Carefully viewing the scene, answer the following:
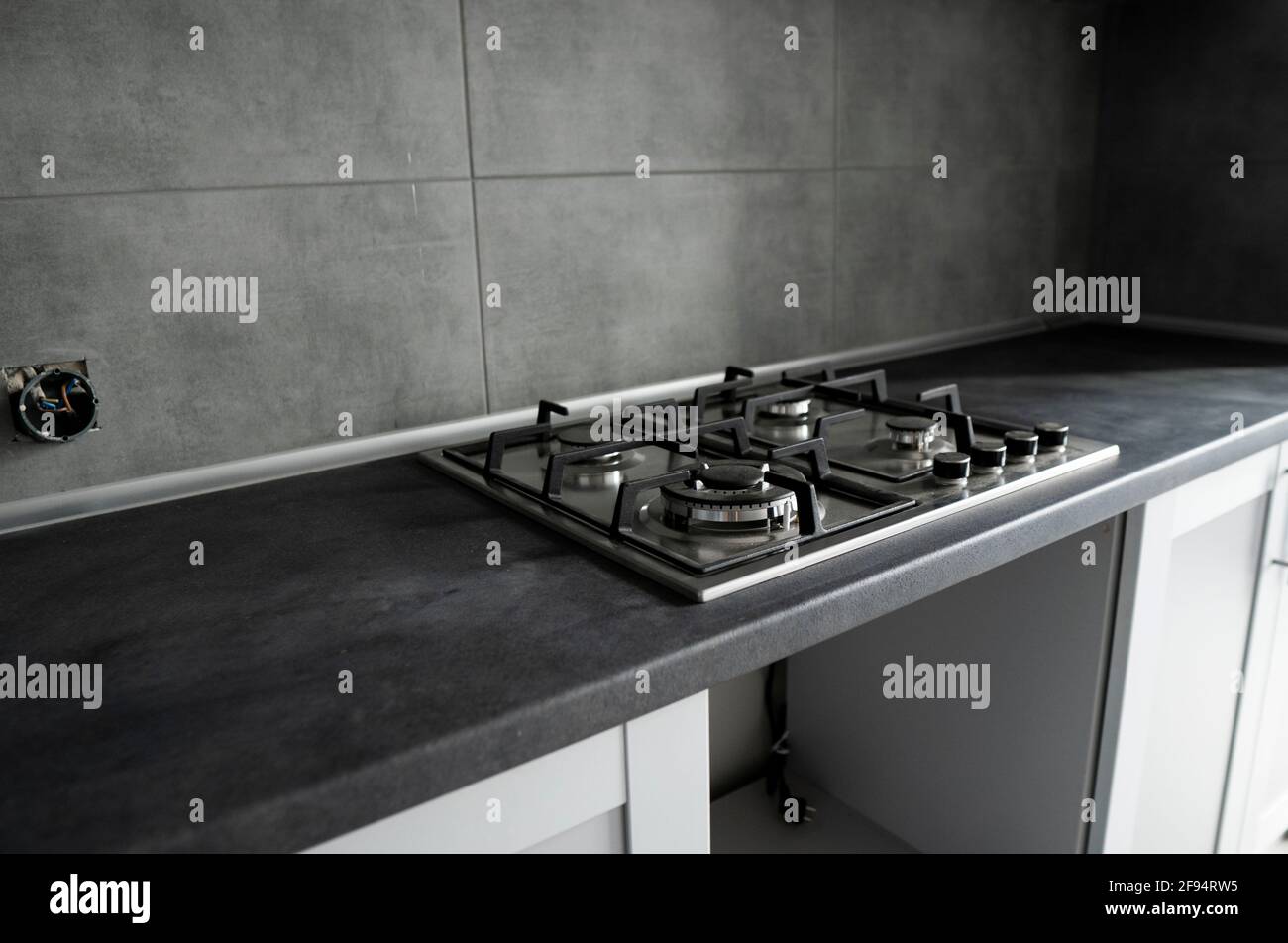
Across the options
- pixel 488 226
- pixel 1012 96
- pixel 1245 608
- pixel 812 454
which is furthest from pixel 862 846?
pixel 1012 96

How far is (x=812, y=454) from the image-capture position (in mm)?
985

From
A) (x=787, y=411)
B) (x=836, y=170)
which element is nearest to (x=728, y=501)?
(x=787, y=411)

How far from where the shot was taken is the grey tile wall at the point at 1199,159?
1.69m

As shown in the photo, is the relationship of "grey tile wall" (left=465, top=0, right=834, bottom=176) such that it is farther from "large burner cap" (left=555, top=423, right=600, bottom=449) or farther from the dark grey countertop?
the dark grey countertop

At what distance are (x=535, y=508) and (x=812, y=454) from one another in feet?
0.92

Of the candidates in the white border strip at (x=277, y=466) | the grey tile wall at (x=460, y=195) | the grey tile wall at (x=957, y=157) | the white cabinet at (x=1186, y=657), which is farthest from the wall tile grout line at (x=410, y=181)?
the white cabinet at (x=1186, y=657)

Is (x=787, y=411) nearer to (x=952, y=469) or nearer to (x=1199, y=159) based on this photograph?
(x=952, y=469)

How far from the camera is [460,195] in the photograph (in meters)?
1.18

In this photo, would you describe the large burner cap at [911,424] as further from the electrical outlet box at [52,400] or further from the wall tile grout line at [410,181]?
the electrical outlet box at [52,400]

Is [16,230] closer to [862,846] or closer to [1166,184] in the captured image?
[862,846]

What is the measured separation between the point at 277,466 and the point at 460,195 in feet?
1.26

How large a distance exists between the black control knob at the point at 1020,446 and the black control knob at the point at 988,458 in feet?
0.12
